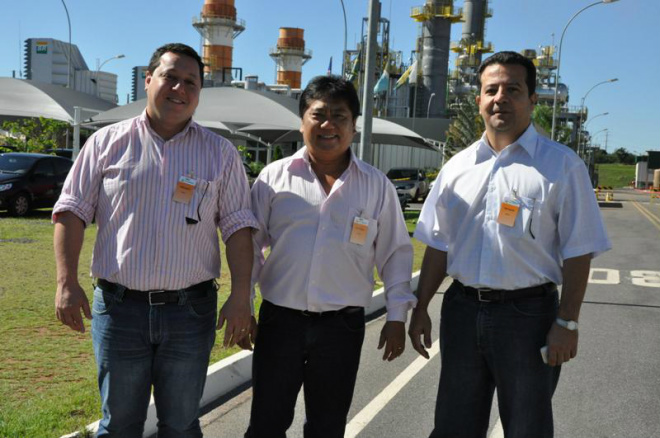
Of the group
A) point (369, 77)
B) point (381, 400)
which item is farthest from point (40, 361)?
point (369, 77)

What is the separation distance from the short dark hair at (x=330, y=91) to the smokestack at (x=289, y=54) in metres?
103

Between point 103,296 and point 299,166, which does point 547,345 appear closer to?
point 299,166

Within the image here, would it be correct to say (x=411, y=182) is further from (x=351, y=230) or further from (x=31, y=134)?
(x=351, y=230)

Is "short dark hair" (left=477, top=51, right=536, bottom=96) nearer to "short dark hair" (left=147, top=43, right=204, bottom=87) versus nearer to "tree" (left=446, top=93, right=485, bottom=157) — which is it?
"short dark hair" (left=147, top=43, right=204, bottom=87)

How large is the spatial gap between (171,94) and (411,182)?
28103 millimetres

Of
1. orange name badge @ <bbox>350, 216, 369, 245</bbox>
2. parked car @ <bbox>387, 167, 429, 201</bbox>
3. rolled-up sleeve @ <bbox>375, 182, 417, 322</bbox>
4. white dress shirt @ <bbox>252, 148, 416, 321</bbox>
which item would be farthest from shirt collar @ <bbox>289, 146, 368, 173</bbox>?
parked car @ <bbox>387, 167, 429, 201</bbox>

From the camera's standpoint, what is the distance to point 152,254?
2949 mm

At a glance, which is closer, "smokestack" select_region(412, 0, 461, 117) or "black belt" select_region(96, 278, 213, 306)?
"black belt" select_region(96, 278, 213, 306)

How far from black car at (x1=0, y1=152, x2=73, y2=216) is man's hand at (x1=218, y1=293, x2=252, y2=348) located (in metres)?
15.0

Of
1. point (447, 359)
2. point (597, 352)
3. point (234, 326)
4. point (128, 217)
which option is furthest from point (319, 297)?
point (597, 352)

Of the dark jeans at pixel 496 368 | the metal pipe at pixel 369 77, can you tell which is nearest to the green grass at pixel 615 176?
the metal pipe at pixel 369 77

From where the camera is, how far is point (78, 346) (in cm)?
603

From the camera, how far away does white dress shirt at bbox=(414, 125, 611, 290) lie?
9.82 ft

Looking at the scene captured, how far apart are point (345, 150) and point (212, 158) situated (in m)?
0.69
